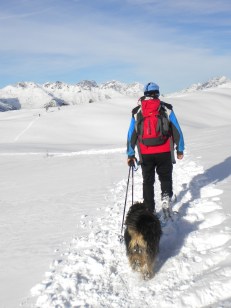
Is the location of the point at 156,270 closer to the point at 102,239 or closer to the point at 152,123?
the point at 102,239

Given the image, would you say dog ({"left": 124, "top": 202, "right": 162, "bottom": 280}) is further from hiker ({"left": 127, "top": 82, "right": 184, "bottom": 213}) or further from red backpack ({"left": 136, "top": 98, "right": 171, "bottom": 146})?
red backpack ({"left": 136, "top": 98, "right": 171, "bottom": 146})

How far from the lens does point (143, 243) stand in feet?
13.9

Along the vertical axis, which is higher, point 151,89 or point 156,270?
point 151,89

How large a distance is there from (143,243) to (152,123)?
70.7 inches

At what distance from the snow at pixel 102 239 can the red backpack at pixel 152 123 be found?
55.7 inches

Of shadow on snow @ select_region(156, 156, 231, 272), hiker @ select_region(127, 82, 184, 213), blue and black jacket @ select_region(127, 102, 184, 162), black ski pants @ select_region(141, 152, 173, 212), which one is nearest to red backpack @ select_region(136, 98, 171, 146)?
hiker @ select_region(127, 82, 184, 213)

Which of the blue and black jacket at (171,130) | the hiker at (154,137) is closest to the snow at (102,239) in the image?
the hiker at (154,137)

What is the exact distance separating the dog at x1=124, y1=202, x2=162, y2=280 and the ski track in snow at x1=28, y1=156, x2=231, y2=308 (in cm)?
15

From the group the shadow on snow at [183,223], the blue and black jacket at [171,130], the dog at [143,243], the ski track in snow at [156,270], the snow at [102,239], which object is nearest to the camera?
the ski track in snow at [156,270]

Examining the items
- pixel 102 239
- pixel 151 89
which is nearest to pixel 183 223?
pixel 102 239

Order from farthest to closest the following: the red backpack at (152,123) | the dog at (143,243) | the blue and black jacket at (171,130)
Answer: the blue and black jacket at (171,130), the red backpack at (152,123), the dog at (143,243)

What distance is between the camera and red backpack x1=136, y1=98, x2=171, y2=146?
17.2ft

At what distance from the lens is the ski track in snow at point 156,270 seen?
12.5ft

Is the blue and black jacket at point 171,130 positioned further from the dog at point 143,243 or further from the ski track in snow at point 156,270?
the dog at point 143,243
